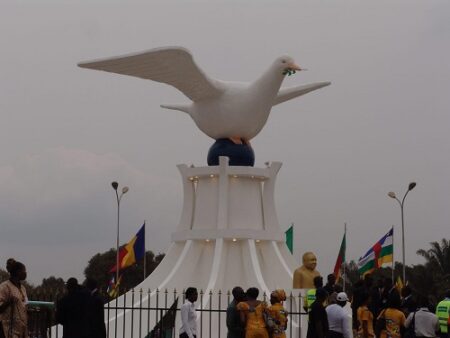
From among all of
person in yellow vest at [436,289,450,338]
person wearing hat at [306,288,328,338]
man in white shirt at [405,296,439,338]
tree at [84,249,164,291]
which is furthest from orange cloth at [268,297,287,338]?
tree at [84,249,164,291]

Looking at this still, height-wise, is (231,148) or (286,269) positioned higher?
(231,148)

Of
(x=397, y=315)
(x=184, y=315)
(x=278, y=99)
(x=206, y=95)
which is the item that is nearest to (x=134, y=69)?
(x=206, y=95)

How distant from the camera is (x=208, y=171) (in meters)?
30.3

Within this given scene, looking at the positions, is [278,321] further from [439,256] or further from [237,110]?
[439,256]

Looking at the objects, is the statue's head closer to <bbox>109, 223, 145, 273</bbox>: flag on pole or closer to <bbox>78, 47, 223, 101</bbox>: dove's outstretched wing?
<bbox>78, 47, 223, 101</bbox>: dove's outstretched wing

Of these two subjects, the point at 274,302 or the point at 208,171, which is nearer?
the point at 274,302

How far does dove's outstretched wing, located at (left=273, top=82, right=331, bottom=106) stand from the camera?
32281 millimetres

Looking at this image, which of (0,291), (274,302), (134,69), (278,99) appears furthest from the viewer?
(278,99)

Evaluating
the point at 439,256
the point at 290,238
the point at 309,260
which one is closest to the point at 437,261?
the point at 439,256

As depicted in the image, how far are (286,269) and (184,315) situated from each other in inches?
595

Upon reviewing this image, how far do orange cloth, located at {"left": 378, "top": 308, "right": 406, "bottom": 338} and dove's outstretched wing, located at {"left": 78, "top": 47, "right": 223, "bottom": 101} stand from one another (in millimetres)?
15201

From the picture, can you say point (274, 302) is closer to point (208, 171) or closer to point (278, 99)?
point (208, 171)

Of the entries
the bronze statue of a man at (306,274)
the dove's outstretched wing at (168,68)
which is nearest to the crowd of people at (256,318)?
the bronze statue of a man at (306,274)

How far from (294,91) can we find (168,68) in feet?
20.8
